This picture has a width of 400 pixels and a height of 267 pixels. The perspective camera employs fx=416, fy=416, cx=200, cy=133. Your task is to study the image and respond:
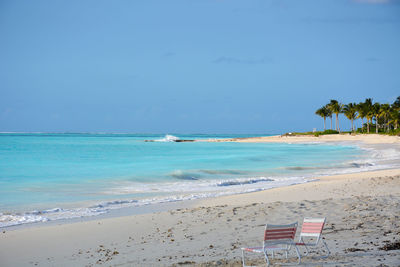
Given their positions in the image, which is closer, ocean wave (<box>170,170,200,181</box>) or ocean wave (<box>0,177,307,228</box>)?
ocean wave (<box>0,177,307,228</box>)

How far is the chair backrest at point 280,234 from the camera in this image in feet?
22.6

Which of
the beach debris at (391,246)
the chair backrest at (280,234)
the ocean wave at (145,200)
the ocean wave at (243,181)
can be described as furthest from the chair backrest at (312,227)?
the ocean wave at (243,181)

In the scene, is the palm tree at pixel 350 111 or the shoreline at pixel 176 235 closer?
the shoreline at pixel 176 235

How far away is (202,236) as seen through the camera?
9.27 meters

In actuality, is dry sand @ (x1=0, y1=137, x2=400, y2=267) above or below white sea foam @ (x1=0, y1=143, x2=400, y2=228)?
above

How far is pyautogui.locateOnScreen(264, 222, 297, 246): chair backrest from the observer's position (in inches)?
271

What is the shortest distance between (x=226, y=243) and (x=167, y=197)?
8.22 m

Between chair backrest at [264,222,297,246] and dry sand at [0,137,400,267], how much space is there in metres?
0.50

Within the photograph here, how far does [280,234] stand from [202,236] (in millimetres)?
2685

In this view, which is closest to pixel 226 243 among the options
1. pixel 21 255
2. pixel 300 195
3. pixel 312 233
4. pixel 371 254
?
pixel 312 233

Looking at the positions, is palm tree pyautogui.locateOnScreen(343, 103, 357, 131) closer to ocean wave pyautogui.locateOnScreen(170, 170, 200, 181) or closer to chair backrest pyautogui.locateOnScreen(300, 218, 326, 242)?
ocean wave pyautogui.locateOnScreen(170, 170, 200, 181)

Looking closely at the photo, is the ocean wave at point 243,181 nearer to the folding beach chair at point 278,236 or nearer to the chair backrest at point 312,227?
the chair backrest at point 312,227

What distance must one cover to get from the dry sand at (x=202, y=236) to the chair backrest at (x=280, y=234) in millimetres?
496

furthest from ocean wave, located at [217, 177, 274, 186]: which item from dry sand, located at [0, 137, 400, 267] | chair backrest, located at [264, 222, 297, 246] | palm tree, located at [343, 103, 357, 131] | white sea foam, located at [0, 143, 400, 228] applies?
palm tree, located at [343, 103, 357, 131]
